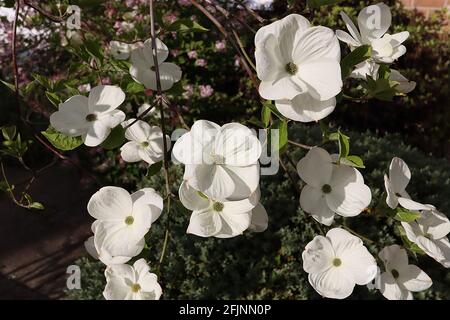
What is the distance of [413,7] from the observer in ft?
8.97

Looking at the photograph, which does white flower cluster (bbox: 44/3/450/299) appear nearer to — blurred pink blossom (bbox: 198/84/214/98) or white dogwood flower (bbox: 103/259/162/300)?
white dogwood flower (bbox: 103/259/162/300)

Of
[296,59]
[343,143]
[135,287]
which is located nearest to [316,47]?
[296,59]

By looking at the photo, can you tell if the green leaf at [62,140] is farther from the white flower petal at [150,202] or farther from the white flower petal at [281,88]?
the white flower petal at [281,88]

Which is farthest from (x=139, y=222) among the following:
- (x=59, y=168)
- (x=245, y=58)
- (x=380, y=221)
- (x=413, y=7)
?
(x=59, y=168)

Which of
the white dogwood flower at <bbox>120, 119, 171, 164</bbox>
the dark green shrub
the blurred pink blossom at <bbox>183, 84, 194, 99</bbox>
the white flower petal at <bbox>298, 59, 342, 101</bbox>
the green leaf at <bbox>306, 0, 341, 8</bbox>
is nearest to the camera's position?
the white flower petal at <bbox>298, 59, 342, 101</bbox>

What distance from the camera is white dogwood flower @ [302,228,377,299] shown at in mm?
707

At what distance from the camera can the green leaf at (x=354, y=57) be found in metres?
0.60

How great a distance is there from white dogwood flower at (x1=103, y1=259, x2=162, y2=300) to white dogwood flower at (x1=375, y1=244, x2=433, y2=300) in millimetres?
373

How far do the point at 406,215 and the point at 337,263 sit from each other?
5.0 inches

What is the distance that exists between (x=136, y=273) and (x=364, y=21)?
515 mm

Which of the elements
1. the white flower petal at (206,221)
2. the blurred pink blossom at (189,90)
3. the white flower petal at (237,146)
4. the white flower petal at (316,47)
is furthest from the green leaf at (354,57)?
the blurred pink blossom at (189,90)

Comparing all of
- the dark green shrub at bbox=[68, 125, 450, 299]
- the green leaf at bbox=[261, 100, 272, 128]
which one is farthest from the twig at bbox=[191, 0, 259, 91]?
the dark green shrub at bbox=[68, 125, 450, 299]

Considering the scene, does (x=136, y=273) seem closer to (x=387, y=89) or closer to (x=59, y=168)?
(x=387, y=89)

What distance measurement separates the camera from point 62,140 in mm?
652
